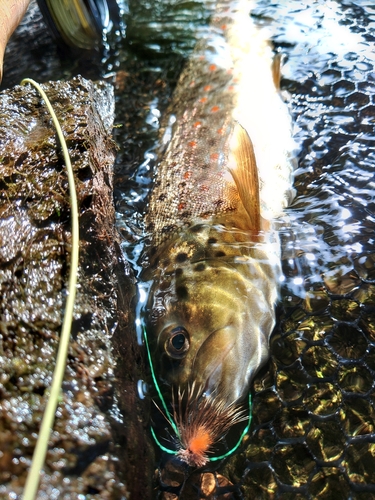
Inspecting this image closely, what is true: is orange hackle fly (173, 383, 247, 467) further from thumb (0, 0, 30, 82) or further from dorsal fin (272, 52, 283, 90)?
dorsal fin (272, 52, 283, 90)

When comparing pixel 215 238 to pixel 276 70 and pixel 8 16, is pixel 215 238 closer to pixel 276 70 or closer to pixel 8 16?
pixel 276 70

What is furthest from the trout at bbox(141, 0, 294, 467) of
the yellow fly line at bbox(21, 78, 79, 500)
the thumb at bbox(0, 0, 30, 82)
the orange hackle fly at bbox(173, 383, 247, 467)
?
the thumb at bbox(0, 0, 30, 82)

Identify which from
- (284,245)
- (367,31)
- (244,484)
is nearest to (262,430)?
(244,484)

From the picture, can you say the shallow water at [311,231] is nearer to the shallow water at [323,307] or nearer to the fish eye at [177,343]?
the shallow water at [323,307]

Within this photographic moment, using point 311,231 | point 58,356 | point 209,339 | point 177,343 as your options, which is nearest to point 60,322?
point 58,356

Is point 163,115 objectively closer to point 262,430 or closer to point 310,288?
point 310,288

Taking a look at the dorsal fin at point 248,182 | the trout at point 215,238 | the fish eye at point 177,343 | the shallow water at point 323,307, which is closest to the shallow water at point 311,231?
the shallow water at point 323,307
